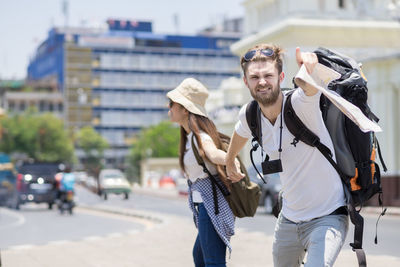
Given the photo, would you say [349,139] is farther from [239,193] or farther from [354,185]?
[239,193]

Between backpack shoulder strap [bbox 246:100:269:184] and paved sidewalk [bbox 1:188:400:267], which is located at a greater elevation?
backpack shoulder strap [bbox 246:100:269:184]

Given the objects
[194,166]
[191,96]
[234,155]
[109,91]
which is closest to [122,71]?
[109,91]

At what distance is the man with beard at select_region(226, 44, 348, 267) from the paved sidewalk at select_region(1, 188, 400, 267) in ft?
17.9

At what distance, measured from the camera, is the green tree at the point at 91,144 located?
138 metres

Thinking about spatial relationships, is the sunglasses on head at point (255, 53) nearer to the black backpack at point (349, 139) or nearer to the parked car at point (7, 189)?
the black backpack at point (349, 139)

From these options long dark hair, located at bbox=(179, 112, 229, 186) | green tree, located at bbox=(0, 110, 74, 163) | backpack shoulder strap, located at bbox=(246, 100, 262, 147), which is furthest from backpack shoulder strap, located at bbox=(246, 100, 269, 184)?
green tree, located at bbox=(0, 110, 74, 163)

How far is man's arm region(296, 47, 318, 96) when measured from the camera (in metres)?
4.33

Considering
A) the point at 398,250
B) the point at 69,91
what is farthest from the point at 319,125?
the point at 69,91

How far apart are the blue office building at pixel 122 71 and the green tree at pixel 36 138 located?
33.5 m

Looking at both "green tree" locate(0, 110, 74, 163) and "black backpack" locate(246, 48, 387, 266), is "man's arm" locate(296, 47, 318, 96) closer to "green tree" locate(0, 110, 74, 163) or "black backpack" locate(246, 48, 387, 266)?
"black backpack" locate(246, 48, 387, 266)

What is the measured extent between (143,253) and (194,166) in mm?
6782

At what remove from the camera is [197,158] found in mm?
5820

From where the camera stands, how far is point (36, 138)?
11450 centimetres

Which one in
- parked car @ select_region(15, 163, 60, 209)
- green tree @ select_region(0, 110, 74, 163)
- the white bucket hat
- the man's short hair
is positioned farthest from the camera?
green tree @ select_region(0, 110, 74, 163)
